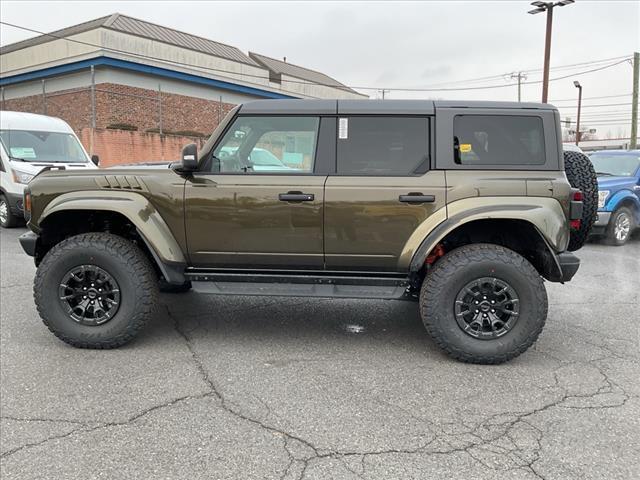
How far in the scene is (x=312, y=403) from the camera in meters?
3.17

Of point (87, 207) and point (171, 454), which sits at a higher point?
point (87, 207)

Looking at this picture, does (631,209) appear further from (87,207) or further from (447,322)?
(87,207)

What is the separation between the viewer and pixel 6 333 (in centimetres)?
438

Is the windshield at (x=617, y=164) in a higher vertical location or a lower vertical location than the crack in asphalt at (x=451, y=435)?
higher

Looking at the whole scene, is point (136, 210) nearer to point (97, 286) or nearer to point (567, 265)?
point (97, 286)

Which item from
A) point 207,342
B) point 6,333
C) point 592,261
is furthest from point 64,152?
point 592,261

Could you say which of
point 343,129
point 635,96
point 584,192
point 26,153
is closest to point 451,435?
point 343,129

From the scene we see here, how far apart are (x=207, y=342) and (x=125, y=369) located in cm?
73

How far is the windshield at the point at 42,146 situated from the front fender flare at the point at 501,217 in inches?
369

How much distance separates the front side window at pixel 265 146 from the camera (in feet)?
13.0

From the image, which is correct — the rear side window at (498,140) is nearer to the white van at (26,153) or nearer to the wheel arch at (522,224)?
the wheel arch at (522,224)

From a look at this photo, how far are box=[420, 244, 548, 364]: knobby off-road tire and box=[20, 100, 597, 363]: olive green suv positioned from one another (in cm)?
1

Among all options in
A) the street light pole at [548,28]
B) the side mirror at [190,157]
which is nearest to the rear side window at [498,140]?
the side mirror at [190,157]

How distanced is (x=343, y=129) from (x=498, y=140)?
117 cm
